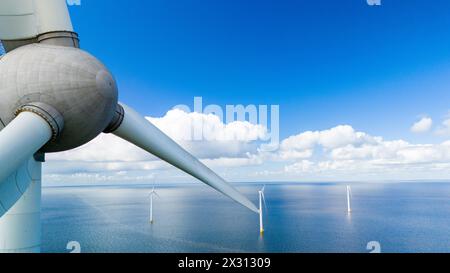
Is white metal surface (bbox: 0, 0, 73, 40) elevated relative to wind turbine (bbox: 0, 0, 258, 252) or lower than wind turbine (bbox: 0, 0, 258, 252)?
elevated

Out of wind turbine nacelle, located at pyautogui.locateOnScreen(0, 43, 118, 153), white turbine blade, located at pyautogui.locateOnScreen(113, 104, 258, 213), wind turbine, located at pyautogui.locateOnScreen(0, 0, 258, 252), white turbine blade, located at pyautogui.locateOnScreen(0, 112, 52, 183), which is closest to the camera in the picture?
white turbine blade, located at pyautogui.locateOnScreen(0, 112, 52, 183)

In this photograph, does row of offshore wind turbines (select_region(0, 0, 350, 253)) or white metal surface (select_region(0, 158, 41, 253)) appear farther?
white metal surface (select_region(0, 158, 41, 253))

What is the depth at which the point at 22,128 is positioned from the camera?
6.75 meters

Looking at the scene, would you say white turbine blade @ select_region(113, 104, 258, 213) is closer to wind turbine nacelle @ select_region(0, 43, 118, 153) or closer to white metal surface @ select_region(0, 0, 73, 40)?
wind turbine nacelle @ select_region(0, 43, 118, 153)

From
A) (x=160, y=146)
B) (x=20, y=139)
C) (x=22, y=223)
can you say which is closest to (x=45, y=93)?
(x=20, y=139)

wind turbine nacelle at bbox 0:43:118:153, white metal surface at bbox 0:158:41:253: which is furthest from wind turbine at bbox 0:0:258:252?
white metal surface at bbox 0:158:41:253

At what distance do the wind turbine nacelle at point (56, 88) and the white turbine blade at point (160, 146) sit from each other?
8.12 feet

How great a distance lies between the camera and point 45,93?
24.0ft

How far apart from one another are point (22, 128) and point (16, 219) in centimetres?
A: 737

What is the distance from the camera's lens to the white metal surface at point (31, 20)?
894cm

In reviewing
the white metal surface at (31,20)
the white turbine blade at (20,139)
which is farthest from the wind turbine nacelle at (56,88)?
the white metal surface at (31,20)

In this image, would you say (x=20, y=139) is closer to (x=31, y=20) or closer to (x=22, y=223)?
(x=31, y=20)

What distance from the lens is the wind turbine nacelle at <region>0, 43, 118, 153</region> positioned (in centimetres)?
731
